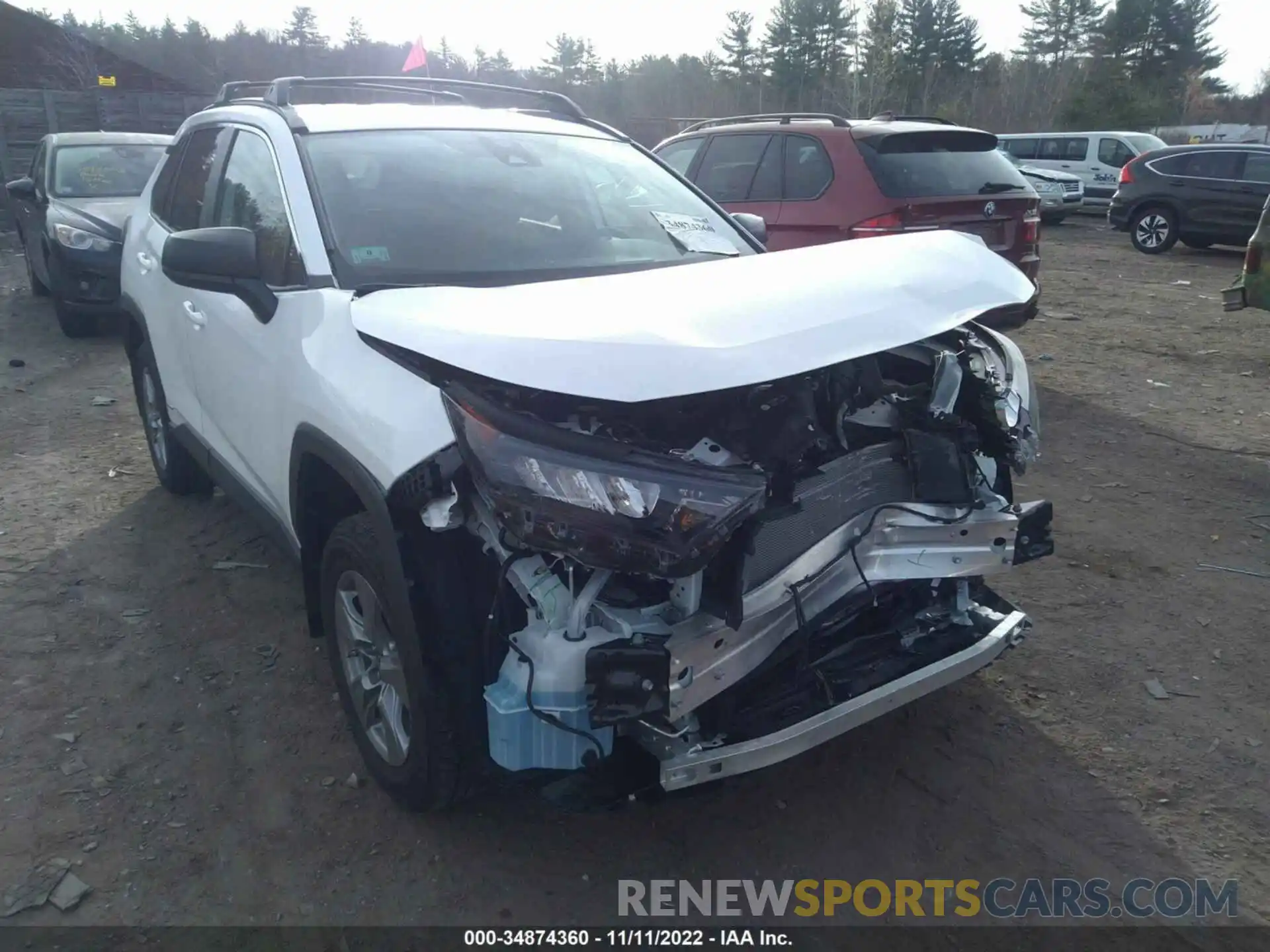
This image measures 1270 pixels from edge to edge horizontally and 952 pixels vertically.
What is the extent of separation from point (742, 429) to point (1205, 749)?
2041mm

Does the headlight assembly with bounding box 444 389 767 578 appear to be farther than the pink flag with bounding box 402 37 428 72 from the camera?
No

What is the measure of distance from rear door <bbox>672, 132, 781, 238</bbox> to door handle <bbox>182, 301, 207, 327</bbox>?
167 inches

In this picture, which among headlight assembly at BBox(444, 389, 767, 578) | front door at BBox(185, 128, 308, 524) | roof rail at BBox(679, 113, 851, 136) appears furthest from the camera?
roof rail at BBox(679, 113, 851, 136)

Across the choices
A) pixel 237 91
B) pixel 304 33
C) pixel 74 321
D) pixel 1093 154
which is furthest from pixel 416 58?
pixel 304 33

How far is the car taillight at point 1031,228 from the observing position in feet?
22.5

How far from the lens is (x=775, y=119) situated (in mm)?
7633

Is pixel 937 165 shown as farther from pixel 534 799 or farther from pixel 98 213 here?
pixel 98 213

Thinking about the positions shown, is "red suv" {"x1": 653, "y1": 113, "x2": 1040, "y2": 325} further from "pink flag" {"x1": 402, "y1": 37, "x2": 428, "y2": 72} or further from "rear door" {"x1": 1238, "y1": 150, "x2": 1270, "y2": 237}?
"rear door" {"x1": 1238, "y1": 150, "x2": 1270, "y2": 237}

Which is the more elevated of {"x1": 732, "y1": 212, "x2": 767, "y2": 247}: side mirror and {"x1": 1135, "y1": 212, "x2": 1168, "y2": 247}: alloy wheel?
{"x1": 732, "y1": 212, "x2": 767, "y2": 247}: side mirror

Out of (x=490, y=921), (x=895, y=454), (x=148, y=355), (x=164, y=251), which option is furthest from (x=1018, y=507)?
(x=148, y=355)

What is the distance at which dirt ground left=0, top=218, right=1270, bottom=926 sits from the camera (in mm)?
2600

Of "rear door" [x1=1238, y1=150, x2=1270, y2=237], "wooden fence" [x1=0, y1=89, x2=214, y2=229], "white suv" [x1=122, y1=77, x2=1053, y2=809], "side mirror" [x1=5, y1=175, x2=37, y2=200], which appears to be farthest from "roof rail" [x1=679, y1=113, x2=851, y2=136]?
"wooden fence" [x1=0, y1=89, x2=214, y2=229]

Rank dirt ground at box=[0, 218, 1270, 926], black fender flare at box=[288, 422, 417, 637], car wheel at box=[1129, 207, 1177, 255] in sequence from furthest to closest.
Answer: car wheel at box=[1129, 207, 1177, 255] → dirt ground at box=[0, 218, 1270, 926] → black fender flare at box=[288, 422, 417, 637]

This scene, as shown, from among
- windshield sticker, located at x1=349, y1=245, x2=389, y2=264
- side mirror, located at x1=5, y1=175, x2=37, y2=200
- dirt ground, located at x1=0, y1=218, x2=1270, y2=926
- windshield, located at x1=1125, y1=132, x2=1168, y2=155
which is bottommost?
dirt ground, located at x1=0, y1=218, x2=1270, y2=926
